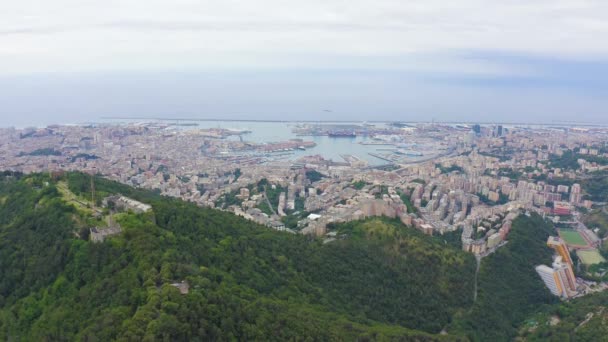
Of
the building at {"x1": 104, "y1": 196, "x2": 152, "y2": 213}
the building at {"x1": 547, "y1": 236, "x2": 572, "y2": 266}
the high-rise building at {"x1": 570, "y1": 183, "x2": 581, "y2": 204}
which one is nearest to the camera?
the building at {"x1": 104, "y1": 196, "x2": 152, "y2": 213}

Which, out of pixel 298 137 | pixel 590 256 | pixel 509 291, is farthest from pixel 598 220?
pixel 298 137

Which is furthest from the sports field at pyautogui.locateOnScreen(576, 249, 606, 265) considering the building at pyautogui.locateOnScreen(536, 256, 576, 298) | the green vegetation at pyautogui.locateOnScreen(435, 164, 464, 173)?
the green vegetation at pyautogui.locateOnScreen(435, 164, 464, 173)

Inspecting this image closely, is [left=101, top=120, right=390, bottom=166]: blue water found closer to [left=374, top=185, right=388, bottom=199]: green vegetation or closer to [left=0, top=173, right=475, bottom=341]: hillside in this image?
[left=374, top=185, right=388, bottom=199]: green vegetation

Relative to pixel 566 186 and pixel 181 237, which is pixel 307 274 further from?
pixel 566 186

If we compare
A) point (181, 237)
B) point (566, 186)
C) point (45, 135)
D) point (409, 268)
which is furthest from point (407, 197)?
point (45, 135)

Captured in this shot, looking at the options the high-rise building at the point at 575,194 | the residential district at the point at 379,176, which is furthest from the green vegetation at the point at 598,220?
the high-rise building at the point at 575,194

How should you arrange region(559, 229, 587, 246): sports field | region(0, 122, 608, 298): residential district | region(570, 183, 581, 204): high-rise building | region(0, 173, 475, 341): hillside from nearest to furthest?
1. region(0, 173, 475, 341): hillside
2. region(0, 122, 608, 298): residential district
3. region(559, 229, 587, 246): sports field
4. region(570, 183, 581, 204): high-rise building

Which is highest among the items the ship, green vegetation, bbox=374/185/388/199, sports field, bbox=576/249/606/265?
the ship
